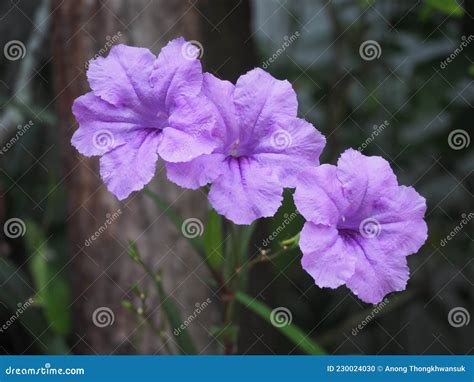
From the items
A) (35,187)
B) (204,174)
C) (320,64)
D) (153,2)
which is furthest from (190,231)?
(320,64)

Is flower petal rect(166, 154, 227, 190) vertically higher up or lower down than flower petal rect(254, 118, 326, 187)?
lower down

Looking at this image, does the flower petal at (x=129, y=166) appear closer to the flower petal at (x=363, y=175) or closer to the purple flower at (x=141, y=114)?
the purple flower at (x=141, y=114)

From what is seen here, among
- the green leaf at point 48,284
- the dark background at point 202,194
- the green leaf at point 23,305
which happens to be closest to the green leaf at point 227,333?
the dark background at point 202,194

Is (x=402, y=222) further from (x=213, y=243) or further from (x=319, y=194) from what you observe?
(x=213, y=243)

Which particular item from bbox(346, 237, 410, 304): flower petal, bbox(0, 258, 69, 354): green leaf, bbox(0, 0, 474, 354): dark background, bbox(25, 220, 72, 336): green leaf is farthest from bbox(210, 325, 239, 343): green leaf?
bbox(25, 220, 72, 336): green leaf

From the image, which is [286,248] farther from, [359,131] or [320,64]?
[320,64]

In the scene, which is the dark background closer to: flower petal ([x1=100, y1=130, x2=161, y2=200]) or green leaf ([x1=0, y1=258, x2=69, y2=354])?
green leaf ([x1=0, y1=258, x2=69, y2=354])
